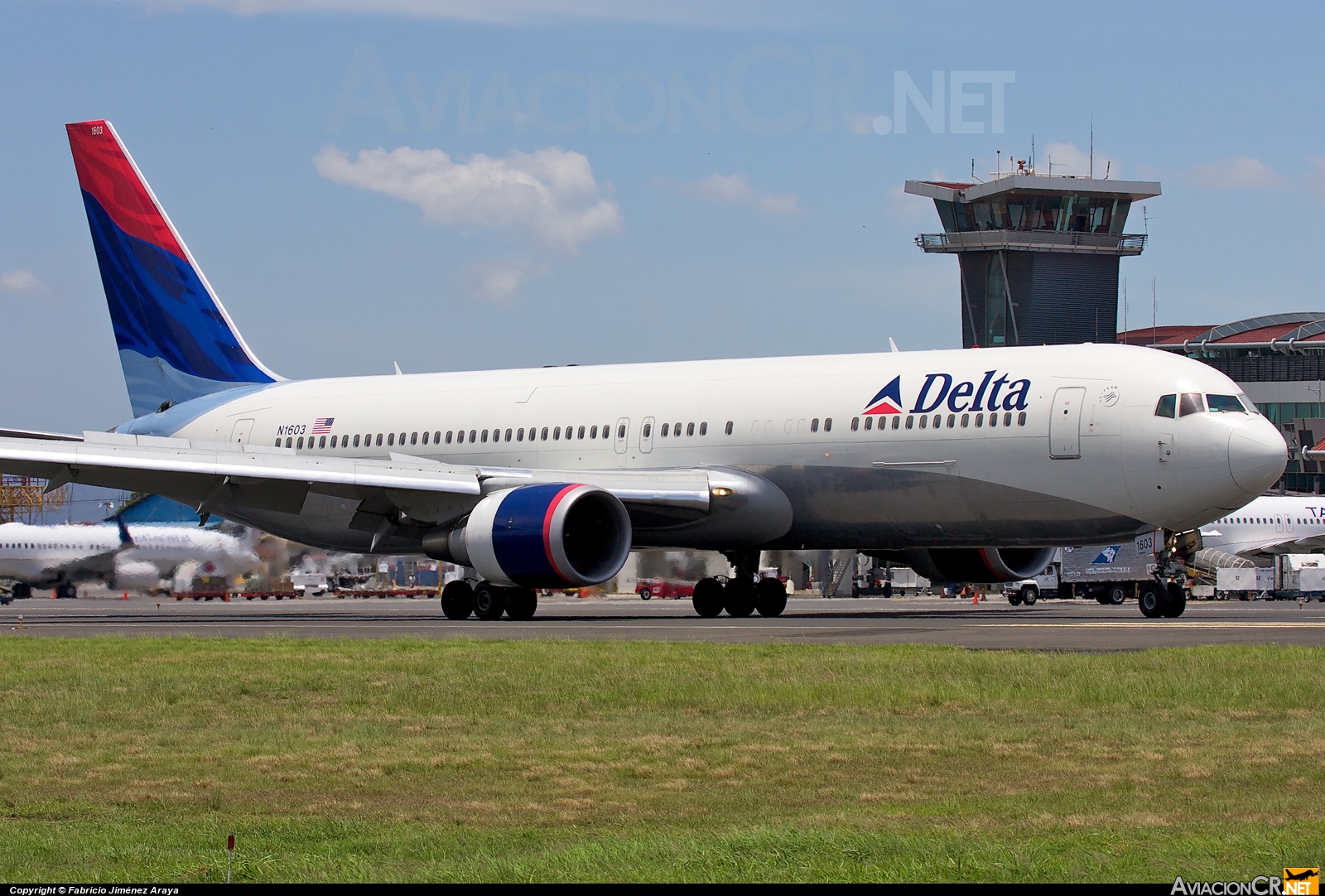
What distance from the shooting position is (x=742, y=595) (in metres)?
30.1

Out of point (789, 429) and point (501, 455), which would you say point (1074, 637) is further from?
point (501, 455)

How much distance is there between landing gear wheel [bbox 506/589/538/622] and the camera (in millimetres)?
26812

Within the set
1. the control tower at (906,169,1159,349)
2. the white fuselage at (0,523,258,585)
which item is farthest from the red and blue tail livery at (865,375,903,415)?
the control tower at (906,169,1159,349)

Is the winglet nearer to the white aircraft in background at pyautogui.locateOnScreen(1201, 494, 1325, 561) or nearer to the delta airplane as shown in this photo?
the delta airplane

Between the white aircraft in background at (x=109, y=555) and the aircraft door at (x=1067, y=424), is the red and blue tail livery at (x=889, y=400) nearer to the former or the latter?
the aircraft door at (x=1067, y=424)

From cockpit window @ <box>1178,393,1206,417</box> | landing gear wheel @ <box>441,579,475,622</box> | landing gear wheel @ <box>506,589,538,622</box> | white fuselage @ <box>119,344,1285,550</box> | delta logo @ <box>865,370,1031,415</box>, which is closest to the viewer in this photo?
cockpit window @ <box>1178,393,1206,417</box>

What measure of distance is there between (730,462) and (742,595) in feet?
10.8

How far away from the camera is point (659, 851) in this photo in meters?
6.95

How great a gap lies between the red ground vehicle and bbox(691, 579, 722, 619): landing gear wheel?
76.4 feet

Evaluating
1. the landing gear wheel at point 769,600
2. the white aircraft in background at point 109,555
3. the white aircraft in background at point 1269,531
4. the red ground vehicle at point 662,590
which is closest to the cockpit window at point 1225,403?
the landing gear wheel at point 769,600

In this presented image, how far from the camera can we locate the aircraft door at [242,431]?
1319 inches

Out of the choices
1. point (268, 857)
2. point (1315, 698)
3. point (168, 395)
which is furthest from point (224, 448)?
point (268, 857)

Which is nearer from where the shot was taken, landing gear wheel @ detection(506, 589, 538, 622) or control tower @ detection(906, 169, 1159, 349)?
landing gear wheel @ detection(506, 589, 538, 622)

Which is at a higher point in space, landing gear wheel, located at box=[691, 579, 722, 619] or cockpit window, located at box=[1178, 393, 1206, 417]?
cockpit window, located at box=[1178, 393, 1206, 417]
